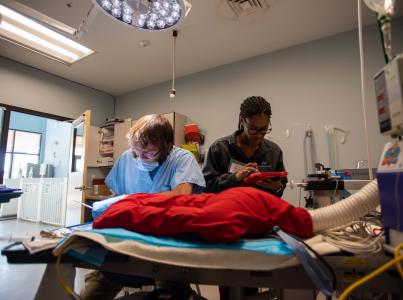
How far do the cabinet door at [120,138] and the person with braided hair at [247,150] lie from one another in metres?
2.44

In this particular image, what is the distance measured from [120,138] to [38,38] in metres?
1.48

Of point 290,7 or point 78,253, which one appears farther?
point 290,7

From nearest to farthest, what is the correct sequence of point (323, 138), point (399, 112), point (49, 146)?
point (399, 112)
point (323, 138)
point (49, 146)

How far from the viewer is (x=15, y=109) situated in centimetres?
304

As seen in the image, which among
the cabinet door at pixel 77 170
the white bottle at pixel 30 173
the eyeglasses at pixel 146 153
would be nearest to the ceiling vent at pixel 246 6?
the eyeglasses at pixel 146 153

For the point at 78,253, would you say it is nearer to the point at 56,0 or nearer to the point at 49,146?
the point at 56,0

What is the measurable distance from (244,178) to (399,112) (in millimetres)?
619

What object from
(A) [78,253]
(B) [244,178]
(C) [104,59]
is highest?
(C) [104,59]

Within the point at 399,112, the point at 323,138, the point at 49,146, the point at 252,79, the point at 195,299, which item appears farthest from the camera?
the point at 49,146

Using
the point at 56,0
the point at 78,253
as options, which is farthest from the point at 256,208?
the point at 56,0

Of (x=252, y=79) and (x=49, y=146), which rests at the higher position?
(x=252, y=79)

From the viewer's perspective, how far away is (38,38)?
260 cm

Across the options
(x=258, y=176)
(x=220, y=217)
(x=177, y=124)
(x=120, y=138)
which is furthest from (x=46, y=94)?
(x=220, y=217)

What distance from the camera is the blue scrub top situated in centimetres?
120
